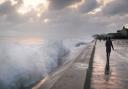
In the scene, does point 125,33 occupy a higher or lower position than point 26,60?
higher

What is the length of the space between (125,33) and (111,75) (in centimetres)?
6855

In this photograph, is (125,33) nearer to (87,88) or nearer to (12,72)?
(12,72)

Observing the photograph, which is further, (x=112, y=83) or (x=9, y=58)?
(x=9, y=58)

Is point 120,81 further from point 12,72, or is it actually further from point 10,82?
point 12,72

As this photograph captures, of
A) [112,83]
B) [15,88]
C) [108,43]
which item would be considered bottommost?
[15,88]

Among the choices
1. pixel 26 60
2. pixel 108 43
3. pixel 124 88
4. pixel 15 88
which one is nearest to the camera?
pixel 124 88

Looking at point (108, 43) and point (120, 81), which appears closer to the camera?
point (120, 81)

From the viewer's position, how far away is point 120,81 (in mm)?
19109

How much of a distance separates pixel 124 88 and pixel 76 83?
3.75 meters

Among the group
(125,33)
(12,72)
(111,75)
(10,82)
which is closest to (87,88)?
(111,75)

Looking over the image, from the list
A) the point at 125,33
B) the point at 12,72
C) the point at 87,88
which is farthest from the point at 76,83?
the point at 125,33

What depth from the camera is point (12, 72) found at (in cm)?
4722

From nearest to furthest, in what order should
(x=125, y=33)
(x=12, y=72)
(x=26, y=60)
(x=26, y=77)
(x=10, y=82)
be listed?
(x=10, y=82)
(x=26, y=77)
(x=12, y=72)
(x=26, y=60)
(x=125, y=33)

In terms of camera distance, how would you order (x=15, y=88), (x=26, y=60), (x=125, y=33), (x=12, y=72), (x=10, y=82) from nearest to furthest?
(x=15, y=88) < (x=10, y=82) < (x=12, y=72) < (x=26, y=60) < (x=125, y=33)
